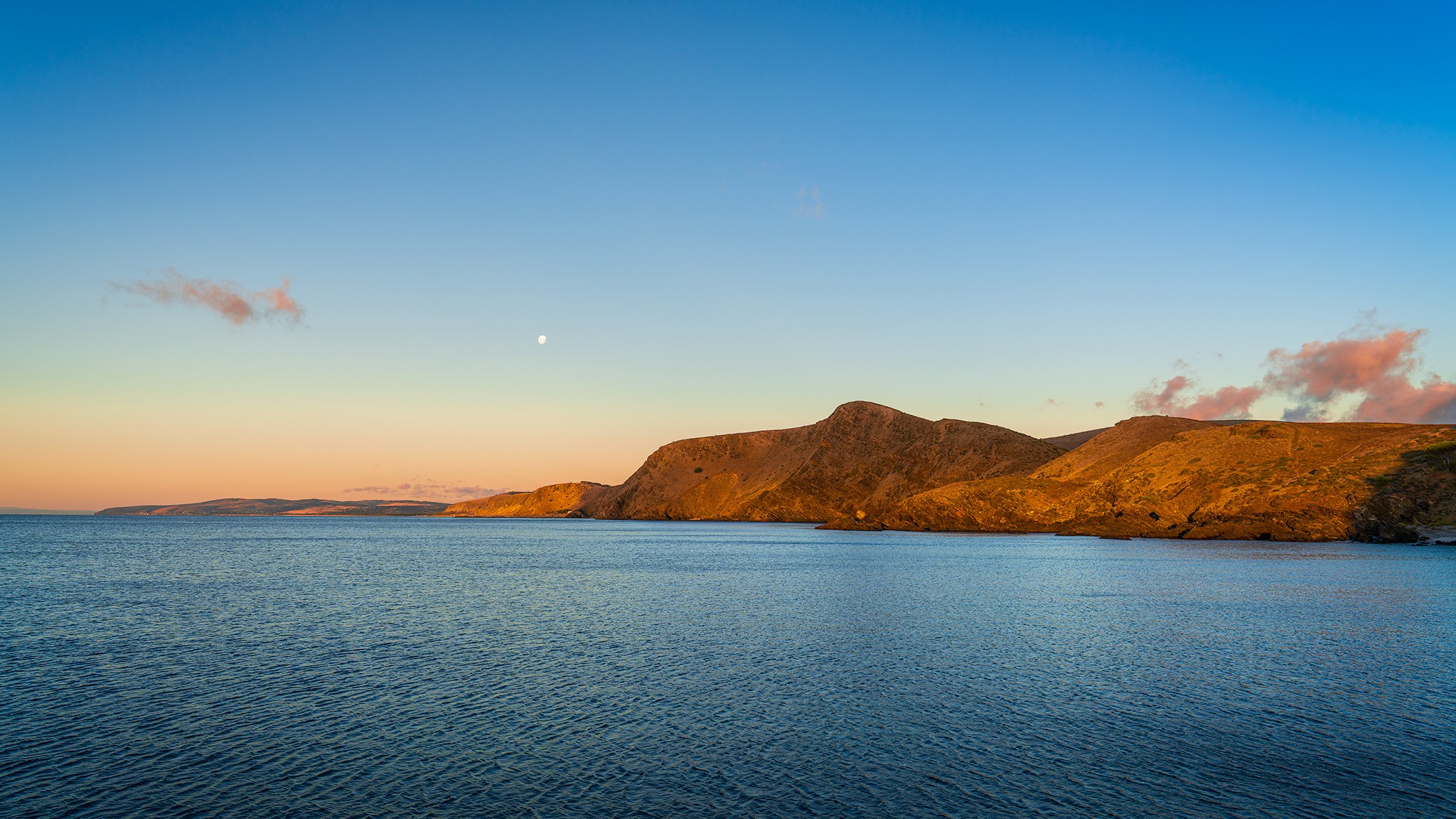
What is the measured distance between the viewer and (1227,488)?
140m

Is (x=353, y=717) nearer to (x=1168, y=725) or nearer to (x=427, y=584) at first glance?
(x=1168, y=725)

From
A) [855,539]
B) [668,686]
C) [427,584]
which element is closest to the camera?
[668,686]

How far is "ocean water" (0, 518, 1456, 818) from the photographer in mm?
17547

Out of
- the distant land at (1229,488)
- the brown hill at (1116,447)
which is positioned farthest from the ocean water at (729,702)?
the brown hill at (1116,447)

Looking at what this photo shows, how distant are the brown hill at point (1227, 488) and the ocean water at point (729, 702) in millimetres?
80882

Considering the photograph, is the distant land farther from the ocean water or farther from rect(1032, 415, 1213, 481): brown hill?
the ocean water

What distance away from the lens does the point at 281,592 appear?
186 feet

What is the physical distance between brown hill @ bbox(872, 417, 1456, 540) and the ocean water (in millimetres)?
80882

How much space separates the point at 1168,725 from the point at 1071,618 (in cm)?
2167

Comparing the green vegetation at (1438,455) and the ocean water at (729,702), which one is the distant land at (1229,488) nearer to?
the green vegetation at (1438,455)

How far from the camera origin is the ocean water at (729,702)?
17547 millimetres

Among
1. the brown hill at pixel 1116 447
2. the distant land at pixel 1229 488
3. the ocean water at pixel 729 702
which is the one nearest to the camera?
the ocean water at pixel 729 702

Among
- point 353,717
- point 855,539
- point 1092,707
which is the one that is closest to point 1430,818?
point 1092,707

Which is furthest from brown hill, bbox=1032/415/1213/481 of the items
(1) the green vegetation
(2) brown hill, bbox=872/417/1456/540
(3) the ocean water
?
(3) the ocean water
